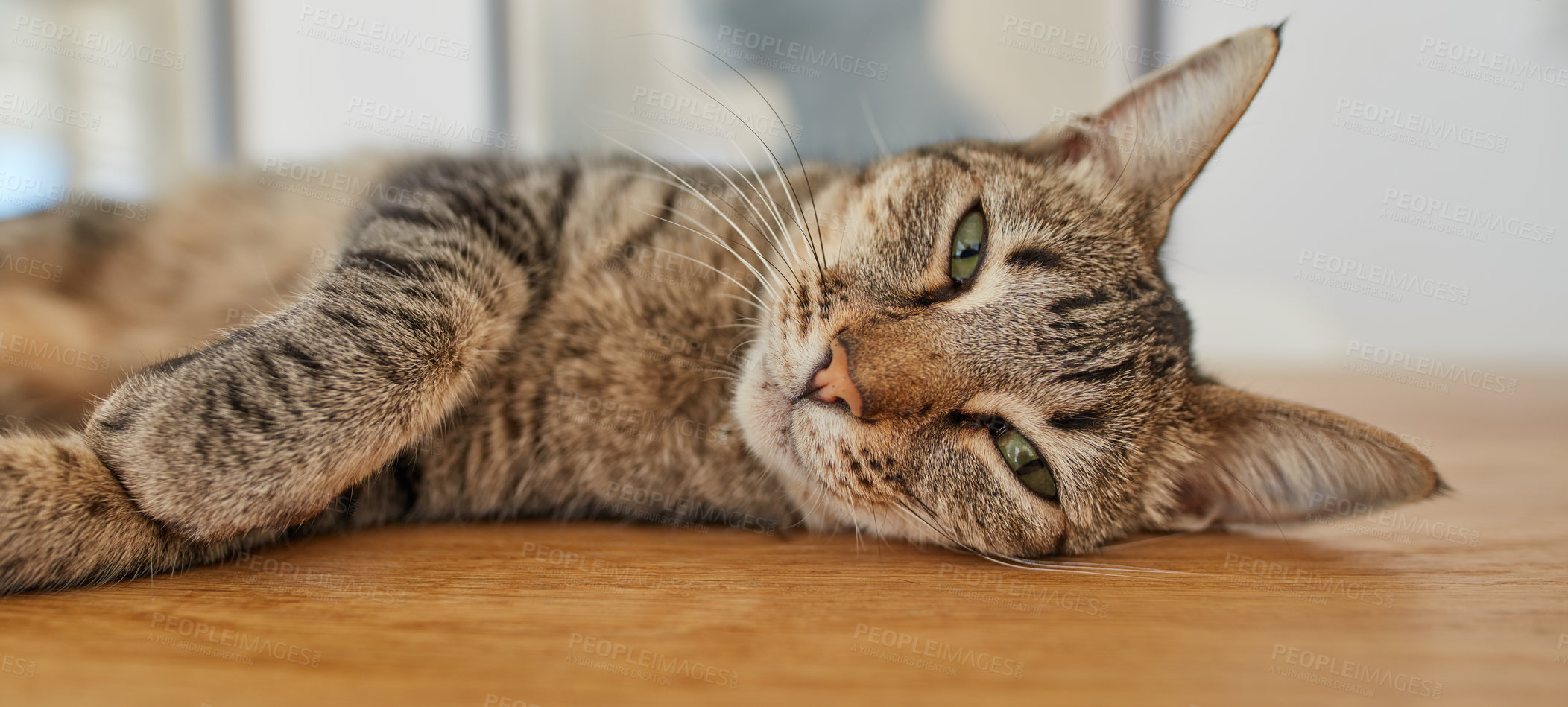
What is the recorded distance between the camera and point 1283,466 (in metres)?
1.00

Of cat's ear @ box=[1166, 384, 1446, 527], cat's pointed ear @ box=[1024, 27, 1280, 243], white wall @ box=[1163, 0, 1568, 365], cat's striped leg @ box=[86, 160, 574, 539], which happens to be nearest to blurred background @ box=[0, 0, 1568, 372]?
white wall @ box=[1163, 0, 1568, 365]

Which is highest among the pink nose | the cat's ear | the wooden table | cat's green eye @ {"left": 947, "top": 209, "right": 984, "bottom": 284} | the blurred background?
the blurred background

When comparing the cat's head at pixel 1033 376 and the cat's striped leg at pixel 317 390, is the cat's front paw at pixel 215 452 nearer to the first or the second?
the cat's striped leg at pixel 317 390

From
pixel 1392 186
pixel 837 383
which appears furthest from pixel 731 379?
pixel 1392 186

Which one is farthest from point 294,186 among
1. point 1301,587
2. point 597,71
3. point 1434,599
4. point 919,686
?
point 597,71

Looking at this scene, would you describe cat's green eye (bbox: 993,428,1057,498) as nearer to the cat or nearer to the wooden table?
the cat

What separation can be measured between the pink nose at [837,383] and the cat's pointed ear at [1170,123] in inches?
20.9

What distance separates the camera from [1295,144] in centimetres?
249

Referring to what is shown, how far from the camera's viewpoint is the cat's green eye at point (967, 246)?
3.28 ft

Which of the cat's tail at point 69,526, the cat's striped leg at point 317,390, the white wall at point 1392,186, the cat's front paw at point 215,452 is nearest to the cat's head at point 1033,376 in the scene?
the cat's striped leg at point 317,390

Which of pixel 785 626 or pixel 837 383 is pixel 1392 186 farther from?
pixel 785 626

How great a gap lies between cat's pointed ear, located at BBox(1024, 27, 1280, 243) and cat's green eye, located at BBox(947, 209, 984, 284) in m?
0.24

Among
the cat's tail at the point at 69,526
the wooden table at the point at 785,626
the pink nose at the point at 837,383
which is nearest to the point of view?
the wooden table at the point at 785,626

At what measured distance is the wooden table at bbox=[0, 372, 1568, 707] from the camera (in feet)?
1.85
